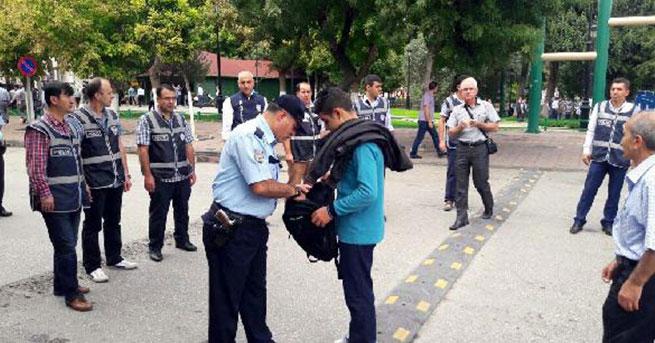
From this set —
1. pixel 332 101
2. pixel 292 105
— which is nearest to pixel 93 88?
pixel 292 105

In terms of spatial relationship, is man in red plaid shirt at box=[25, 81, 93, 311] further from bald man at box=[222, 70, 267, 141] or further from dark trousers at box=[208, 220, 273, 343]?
bald man at box=[222, 70, 267, 141]

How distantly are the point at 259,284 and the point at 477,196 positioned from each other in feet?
20.2

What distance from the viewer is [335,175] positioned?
3.49 metres

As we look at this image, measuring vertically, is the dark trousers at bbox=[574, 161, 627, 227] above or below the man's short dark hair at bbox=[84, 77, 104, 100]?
below

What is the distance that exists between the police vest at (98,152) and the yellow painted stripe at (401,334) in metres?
2.86

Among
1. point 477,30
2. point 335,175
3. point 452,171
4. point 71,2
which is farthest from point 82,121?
point 71,2

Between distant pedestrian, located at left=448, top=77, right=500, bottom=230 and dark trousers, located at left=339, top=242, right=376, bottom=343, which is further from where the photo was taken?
distant pedestrian, located at left=448, top=77, right=500, bottom=230

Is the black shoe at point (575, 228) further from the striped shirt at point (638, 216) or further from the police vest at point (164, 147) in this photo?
the police vest at point (164, 147)

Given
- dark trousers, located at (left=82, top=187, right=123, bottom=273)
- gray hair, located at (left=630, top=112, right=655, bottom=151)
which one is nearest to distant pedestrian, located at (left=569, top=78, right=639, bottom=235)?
gray hair, located at (left=630, top=112, right=655, bottom=151)

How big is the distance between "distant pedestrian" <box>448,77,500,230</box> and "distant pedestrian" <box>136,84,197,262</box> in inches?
128

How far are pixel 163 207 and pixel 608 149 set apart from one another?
4970 mm

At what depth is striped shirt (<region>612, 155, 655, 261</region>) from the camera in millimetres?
2629

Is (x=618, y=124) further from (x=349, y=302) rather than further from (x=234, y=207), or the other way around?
(x=234, y=207)

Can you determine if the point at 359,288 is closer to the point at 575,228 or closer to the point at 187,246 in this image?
the point at 187,246
